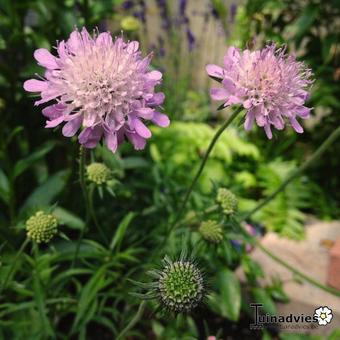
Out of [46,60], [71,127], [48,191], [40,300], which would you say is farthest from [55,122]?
[48,191]

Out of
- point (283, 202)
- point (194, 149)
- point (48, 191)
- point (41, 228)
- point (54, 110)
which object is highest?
point (194, 149)

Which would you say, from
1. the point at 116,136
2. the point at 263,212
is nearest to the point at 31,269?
the point at 116,136

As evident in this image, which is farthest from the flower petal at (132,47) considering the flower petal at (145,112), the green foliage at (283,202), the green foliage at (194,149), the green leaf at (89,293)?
the green foliage at (283,202)

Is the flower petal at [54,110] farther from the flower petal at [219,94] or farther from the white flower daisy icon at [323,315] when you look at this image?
the white flower daisy icon at [323,315]

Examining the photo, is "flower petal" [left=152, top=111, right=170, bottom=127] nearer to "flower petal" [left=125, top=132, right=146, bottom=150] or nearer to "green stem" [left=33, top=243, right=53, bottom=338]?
"flower petal" [left=125, top=132, right=146, bottom=150]

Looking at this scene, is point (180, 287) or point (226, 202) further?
point (226, 202)

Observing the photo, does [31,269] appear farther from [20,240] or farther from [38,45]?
[38,45]

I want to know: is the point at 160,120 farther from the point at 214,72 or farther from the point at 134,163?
the point at 134,163

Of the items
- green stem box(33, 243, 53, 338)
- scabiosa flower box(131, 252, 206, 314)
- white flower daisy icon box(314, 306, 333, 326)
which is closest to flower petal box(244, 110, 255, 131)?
scabiosa flower box(131, 252, 206, 314)
